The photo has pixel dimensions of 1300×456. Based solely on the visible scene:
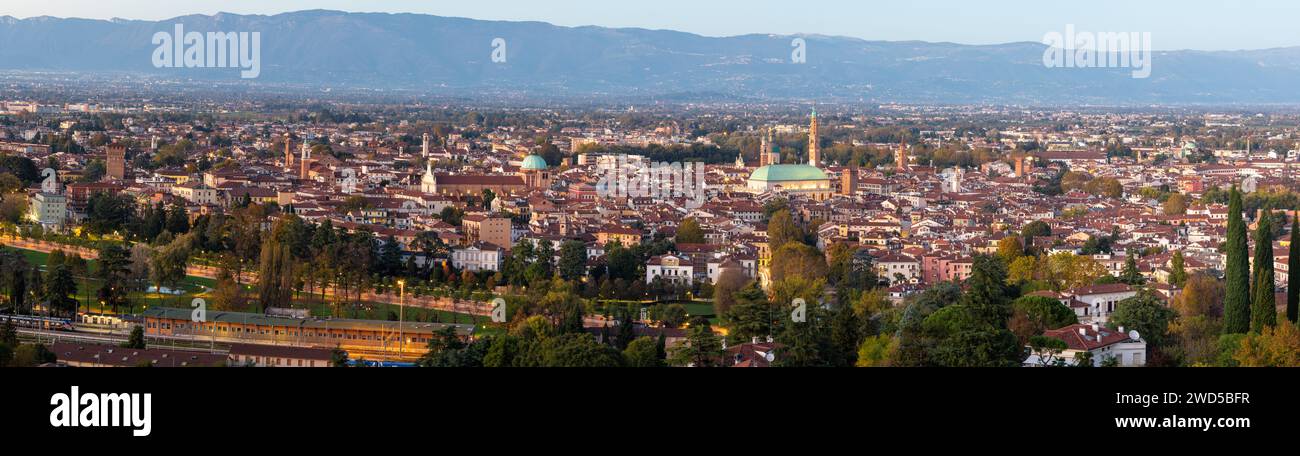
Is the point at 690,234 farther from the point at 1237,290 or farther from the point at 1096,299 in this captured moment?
the point at 1237,290

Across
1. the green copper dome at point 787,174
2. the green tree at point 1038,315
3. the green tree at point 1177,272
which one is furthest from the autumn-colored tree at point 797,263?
the green copper dome at point 787,174

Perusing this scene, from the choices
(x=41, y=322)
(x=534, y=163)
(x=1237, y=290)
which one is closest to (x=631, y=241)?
(x=41, y=322)

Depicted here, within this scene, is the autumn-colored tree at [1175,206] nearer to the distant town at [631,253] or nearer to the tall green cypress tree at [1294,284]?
the distant town at [631,253]

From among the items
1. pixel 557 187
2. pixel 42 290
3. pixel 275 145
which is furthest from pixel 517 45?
pixel 42 290

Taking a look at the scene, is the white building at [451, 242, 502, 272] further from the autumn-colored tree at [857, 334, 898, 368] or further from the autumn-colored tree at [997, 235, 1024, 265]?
the autumn-colored tree at [857, 334, 898, 368]

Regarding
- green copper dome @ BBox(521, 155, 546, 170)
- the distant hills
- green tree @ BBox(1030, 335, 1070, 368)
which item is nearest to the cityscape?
green tree @ BBox(1030, 335, 1070, 368)

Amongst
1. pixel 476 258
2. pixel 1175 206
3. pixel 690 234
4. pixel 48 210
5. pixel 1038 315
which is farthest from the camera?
pixel 1175 206
